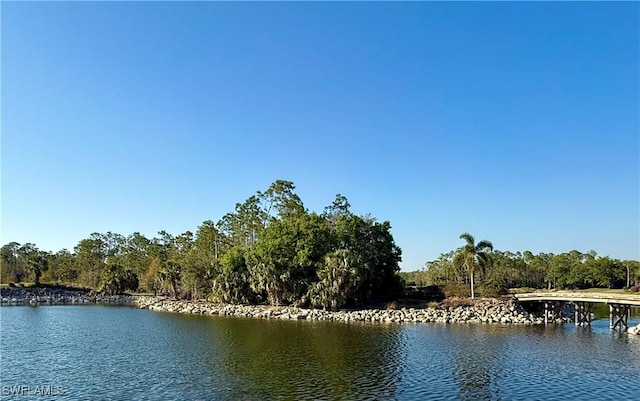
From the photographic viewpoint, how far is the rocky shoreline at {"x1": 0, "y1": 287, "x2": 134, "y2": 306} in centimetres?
9125

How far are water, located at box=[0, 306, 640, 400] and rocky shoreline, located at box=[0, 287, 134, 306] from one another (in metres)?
48.7

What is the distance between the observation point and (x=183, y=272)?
85.0 meters

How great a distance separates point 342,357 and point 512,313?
1186 inches

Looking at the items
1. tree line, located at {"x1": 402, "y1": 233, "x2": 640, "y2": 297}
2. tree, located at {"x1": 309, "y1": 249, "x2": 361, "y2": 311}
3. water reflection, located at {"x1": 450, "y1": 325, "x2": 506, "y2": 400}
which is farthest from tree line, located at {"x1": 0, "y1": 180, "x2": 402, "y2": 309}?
tree line, located at {"x1": 402, "y1": 233, "x2": 640, "y2": 297}

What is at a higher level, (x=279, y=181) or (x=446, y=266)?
(x=279, y=181)

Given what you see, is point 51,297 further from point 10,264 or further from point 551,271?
point 551,271

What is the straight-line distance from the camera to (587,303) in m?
51.6

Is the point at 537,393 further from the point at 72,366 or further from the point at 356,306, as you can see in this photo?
the point at 356,306

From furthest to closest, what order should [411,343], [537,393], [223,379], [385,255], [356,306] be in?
1. [385,255]
2. [356,306]
3. [411,343]
4. [223,379]
5. [537,393]

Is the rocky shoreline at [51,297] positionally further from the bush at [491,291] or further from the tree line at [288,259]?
the bush at [491,291]

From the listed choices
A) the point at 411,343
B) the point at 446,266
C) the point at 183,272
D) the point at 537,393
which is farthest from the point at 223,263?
the point at 446,266

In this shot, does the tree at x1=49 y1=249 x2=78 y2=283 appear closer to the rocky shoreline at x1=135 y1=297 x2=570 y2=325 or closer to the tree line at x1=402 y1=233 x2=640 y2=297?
the rocky shoreline at x1=135 y1=297 x2=570 y2=325

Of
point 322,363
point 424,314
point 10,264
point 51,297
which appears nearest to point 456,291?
point 424,314

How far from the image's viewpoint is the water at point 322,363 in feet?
78.1
